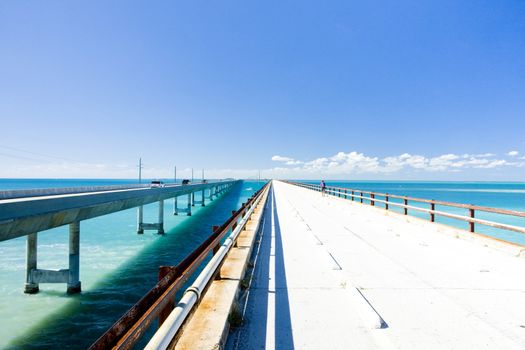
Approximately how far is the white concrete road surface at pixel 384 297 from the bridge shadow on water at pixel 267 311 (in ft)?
0.04

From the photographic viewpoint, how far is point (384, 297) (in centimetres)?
488

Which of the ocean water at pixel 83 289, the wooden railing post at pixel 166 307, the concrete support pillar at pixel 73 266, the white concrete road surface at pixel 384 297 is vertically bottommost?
the ocean water at pixel 83 289

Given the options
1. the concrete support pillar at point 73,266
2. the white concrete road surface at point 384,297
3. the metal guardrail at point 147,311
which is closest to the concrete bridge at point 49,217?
the concrete support pillar at point 73,266

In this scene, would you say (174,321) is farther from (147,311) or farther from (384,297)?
(384,297)

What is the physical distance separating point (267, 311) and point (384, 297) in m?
2.03

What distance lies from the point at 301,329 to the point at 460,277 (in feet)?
13.3

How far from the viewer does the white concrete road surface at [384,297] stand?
3.61 meters

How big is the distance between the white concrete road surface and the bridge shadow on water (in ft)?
0.04

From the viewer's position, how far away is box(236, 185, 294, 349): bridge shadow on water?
11.6ft

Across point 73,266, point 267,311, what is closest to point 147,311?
point 267,311

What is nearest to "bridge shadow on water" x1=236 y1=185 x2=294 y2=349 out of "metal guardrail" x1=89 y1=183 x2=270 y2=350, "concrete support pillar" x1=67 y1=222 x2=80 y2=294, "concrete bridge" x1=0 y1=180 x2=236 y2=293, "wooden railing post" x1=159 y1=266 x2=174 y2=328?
"wooden railing post" x1=159 y1=266 x2=174 y2=328

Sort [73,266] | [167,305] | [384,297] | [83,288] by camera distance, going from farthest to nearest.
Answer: [83,288] → [73,266] → [384,297] → [167,305]

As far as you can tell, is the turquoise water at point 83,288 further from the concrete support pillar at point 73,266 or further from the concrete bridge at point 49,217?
the concrete bridge at point 49,217

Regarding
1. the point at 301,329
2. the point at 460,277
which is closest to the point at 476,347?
the point at 301,329
